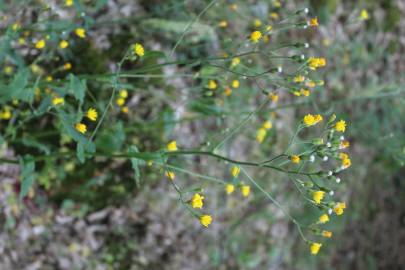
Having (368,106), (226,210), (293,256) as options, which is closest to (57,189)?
(226,210)

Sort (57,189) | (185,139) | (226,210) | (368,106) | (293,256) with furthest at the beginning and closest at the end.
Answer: (368,106)
(293,256)
(226,210)
(185,139)
(57,189)

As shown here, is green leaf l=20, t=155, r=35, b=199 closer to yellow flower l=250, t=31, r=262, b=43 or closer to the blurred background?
the blurred background

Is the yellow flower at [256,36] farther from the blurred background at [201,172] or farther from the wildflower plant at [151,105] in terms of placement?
the blurred background at [201,172]

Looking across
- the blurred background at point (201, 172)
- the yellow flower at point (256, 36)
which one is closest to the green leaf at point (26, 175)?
the blurred background at point (201, 172)

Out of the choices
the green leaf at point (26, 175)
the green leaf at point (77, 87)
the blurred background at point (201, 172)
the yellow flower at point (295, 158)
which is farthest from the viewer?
the blurred background at point (201, 172)

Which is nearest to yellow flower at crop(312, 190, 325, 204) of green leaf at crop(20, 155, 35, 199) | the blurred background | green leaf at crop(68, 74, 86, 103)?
the blurred background

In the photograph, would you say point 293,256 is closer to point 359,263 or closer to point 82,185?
point 359,263
